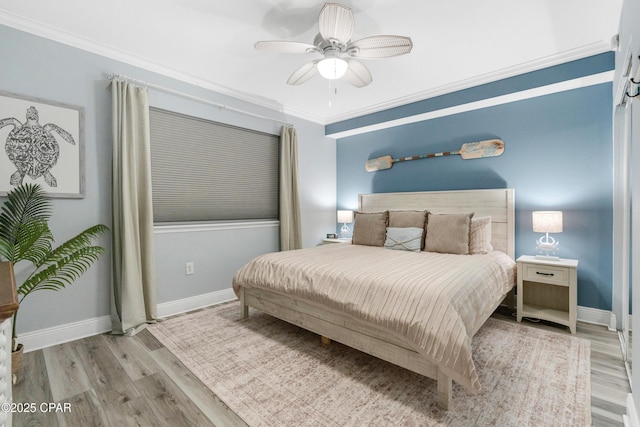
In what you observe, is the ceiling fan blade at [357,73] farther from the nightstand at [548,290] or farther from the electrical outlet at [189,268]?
the electrical outlet at [189,268]

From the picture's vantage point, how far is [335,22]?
74.0 inches

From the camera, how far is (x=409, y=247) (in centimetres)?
315

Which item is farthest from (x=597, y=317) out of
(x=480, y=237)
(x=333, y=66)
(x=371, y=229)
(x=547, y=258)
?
(x=333, y=66)

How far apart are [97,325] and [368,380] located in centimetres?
242

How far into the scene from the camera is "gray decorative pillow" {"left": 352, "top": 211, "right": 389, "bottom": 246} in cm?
351

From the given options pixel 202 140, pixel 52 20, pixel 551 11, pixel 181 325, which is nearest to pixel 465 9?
pixel 551 11

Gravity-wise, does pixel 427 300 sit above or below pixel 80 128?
below

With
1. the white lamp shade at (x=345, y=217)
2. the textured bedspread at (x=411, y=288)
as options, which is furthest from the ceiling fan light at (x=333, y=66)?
the white lamp shade at (x=345, y=217)

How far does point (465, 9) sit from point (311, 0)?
3.66 ft

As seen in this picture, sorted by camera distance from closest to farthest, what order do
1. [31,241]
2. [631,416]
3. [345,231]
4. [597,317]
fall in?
[631,416] < [31,241] < [597,317] < [345,231]

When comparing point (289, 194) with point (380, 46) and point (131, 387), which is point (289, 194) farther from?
point (131, 387)

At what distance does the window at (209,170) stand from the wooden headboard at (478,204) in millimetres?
1827

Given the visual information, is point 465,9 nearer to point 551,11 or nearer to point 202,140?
point 551,11

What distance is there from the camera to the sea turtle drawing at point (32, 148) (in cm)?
224
